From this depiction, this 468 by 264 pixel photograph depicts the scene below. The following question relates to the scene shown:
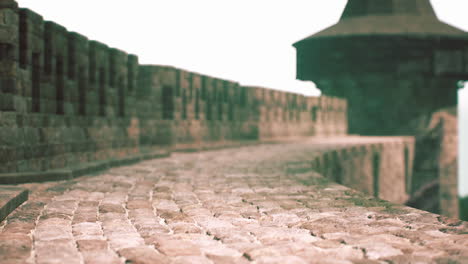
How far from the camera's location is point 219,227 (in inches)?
114

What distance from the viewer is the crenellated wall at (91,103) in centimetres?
490

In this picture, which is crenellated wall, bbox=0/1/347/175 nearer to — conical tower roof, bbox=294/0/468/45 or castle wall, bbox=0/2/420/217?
castle wall, bbox=0/2/420/217

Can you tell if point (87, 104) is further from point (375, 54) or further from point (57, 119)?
point (375, 54)

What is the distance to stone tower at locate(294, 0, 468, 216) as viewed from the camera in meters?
23.5

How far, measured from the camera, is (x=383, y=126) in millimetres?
25391

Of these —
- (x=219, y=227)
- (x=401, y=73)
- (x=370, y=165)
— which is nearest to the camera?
(x=219, y=227)

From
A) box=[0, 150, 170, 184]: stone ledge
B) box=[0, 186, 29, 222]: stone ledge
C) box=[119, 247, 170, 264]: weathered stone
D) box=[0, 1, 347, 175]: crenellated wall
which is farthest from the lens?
box=[0, 1, 347, 175]: crenellated wall

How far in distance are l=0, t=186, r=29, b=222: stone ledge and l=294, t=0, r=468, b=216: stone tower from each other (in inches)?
833

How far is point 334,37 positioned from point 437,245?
72.1 ft

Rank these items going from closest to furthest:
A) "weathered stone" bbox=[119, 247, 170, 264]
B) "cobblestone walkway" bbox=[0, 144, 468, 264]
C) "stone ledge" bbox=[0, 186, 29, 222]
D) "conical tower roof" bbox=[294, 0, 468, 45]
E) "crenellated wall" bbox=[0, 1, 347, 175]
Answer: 1. "weathered stone" bbox=[119, 247, 170, 264]
2. "cobblestone walkway" bbox=[0, 144, 468, 264]
3. "stone ledge" bbox=[0, 186, 29, 222]
4. "crenellated wall" bbox=[0, 1, 347, 175]
5. "conical tower roof" bbox=[294, 0, 468, 45]

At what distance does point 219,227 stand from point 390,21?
910 inches

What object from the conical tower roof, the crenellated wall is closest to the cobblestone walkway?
the crenellated wall

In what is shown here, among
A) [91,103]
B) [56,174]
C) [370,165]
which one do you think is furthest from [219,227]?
[370,165]

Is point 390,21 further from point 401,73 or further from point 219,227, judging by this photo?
point 219,227
